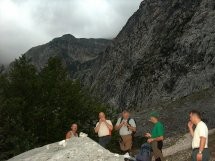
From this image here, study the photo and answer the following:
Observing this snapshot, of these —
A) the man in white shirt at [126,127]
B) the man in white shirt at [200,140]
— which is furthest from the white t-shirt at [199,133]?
the man in white shirt at [126,127]

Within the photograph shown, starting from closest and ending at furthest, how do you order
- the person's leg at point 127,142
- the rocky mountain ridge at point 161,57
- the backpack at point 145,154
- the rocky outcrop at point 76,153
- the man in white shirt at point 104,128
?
the rocky outcrop at point 76,153
the backpack at point 145,154
the man in white shirt at point 104,128
the person's leg at point 127,142
the rocky mountain ridge at point 161,57

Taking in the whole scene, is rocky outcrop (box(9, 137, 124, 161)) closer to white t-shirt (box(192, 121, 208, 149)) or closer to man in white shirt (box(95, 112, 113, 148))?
man in white shirt (box(95, 112, 113, 148))

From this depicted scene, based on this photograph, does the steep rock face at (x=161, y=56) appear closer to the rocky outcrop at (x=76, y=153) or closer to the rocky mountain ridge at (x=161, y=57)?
the rocky mountain ridge at (x=161, y=57)

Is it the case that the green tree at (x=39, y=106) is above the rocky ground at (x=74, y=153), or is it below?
above

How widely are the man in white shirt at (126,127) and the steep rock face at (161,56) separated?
82841mm

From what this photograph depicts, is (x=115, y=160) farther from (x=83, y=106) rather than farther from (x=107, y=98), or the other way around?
(x=107, y=98)

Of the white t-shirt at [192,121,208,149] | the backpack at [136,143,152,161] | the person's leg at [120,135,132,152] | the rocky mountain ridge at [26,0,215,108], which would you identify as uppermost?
the rocky mountain ridge at [26,0,215,108]

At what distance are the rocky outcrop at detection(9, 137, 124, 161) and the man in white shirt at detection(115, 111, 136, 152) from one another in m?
2.05

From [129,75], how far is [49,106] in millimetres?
101029

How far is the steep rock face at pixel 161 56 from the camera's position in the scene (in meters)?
113

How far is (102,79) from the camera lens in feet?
510

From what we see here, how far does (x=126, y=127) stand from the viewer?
21484 mm

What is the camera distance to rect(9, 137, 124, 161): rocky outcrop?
61.3 feet

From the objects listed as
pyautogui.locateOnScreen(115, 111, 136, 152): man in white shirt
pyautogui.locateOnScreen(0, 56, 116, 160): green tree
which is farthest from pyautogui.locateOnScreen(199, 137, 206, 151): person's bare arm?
pyautogui.locateOnScreen(0, 56, 116, 160): green tree
